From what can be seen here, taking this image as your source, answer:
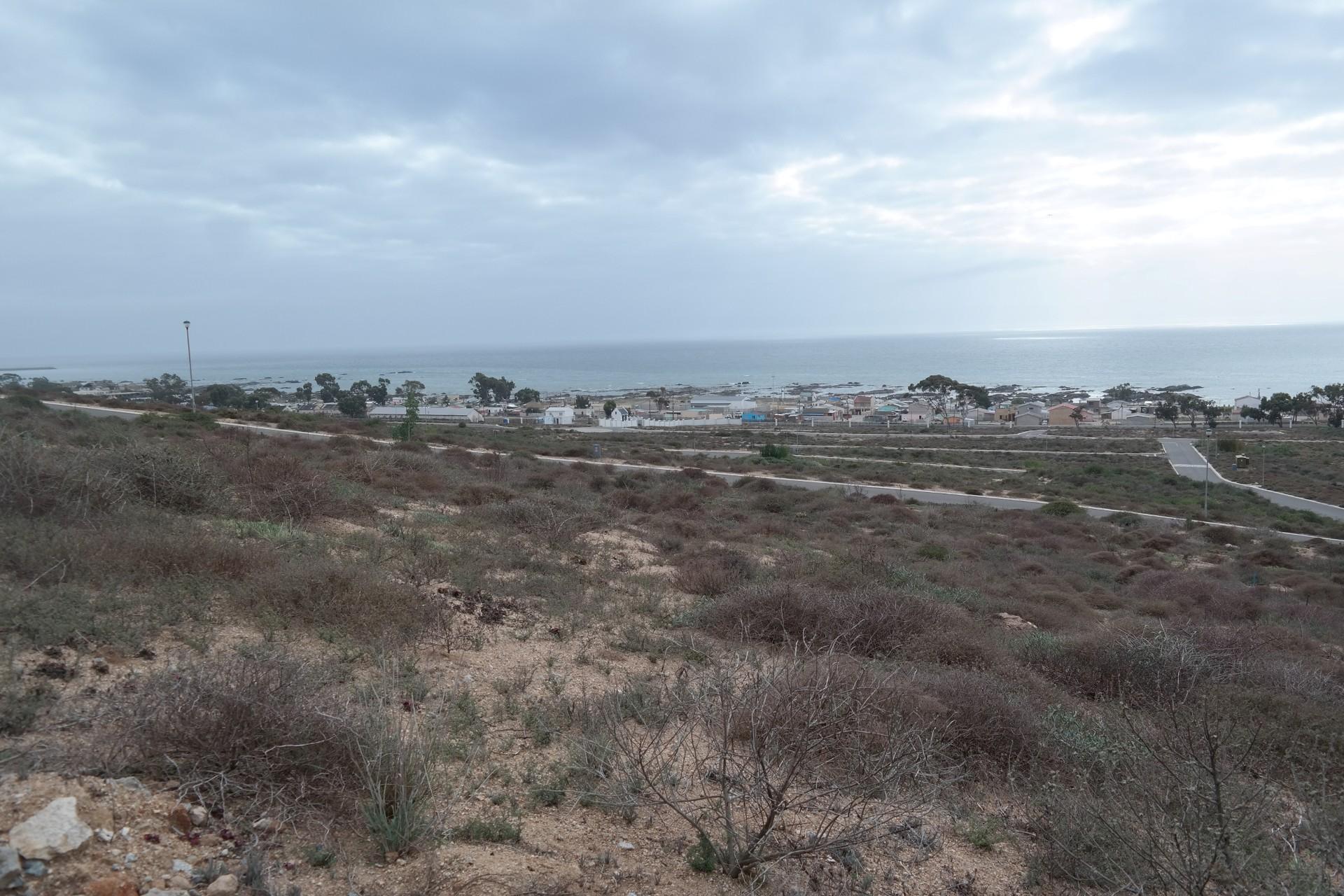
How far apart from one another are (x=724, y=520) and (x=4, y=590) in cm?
1384

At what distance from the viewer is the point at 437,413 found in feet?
277

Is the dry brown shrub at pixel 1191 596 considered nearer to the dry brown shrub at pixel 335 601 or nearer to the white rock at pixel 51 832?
the dry brown shrub at pixel 335 601

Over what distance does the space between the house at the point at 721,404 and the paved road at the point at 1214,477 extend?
55.5 meters

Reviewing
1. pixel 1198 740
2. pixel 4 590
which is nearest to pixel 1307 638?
pixel 1198 740

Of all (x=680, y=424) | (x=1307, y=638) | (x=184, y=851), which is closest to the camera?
(x=184, y=851)

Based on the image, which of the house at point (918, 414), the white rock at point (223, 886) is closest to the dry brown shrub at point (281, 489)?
the white rock at point (223, 886)

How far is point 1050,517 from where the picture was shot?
26.1 metres

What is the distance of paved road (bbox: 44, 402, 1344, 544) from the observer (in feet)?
93.4

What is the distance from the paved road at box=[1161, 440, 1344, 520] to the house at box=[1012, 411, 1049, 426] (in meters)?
20.6

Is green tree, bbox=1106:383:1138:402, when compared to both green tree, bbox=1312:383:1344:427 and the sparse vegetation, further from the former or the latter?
the sparse vegetation

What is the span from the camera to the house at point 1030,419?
8688cm

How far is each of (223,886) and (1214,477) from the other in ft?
176

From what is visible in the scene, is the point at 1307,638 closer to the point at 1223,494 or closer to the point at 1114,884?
the point at 1114,884

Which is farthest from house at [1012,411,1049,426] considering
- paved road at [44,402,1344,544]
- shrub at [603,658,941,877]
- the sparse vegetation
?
shrub at [603,658,941,877]
